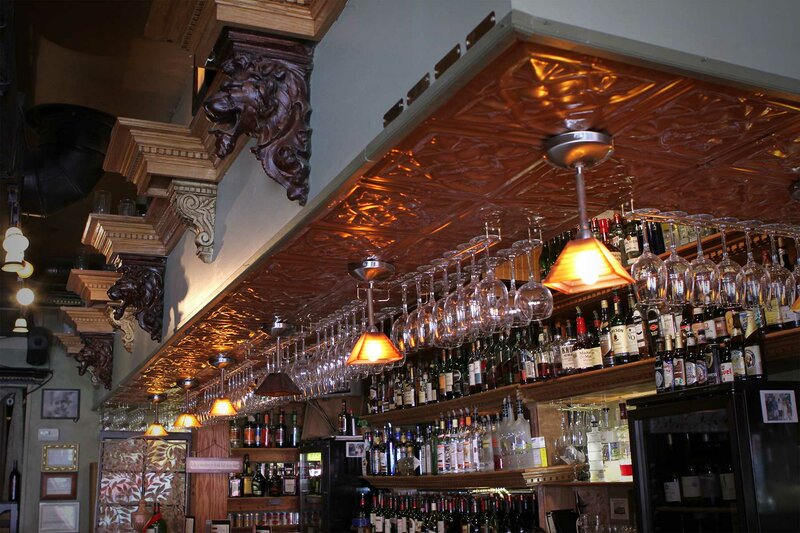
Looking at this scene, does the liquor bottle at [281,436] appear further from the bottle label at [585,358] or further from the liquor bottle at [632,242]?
the liquor bottle at [632,242]

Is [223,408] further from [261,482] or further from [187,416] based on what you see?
[261,482]

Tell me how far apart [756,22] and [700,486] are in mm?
2150

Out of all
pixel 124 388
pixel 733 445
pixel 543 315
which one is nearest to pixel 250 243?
pixel 543 315

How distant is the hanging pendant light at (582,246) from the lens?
1.92m

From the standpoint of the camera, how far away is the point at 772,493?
3.16 m

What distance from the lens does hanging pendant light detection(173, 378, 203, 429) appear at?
7223 mm

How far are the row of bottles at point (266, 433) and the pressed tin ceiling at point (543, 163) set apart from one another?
6.76 meters

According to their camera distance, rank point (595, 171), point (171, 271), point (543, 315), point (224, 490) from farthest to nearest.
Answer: point (224, 490) < point (171, 271) < point (543, 315) < point (595, 171)

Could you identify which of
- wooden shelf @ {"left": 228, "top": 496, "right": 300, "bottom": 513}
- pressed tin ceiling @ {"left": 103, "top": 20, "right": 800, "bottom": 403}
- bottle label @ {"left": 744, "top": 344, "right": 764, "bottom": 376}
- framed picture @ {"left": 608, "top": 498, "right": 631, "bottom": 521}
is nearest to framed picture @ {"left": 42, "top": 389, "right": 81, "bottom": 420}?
wooden shelf @ {"left": 228, "top": 496, "right": 300, "bottom": 513}

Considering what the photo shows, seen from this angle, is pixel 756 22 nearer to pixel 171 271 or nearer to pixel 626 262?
pixel 626 262

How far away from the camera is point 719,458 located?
3.38 metres

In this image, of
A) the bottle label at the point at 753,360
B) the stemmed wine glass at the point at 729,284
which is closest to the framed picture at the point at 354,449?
the bottle label at the point at 753,360

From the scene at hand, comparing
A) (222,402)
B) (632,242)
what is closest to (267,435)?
(222,402)

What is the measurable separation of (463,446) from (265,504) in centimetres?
511
